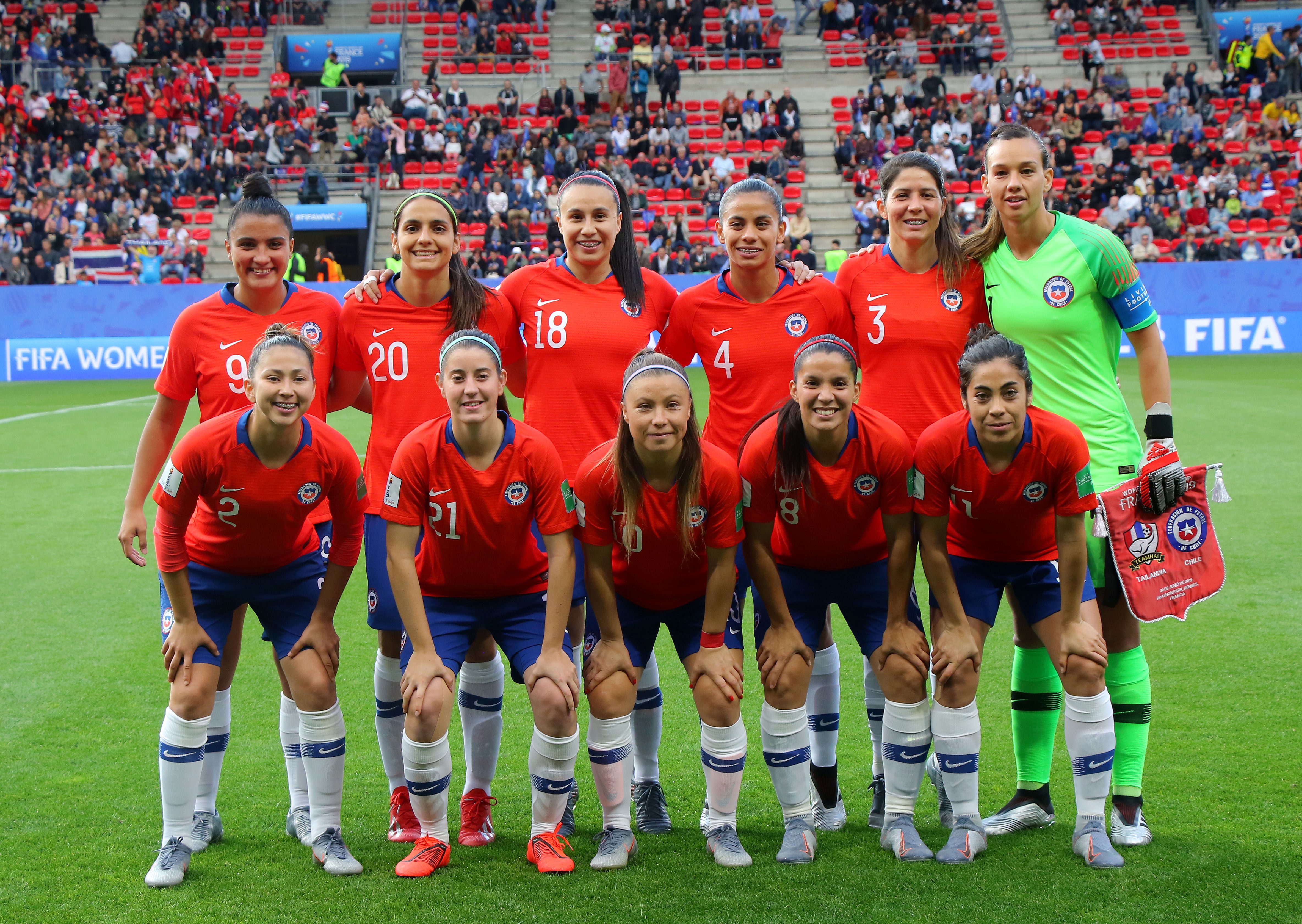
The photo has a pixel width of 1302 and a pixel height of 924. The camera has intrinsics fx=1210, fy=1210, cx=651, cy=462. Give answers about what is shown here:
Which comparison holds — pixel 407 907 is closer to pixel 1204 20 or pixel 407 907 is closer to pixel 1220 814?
pixel 1220 814

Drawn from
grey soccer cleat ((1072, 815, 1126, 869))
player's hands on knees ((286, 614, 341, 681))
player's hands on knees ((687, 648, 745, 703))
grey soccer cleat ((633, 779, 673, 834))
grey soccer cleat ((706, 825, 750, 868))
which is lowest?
grey soccer cleat ((633, 779, 673, 834))

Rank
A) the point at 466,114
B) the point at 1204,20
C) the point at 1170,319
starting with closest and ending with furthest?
the point at 1170,319 → the point at 466,114 → the point at 1204,20

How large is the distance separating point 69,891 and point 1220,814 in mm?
3760

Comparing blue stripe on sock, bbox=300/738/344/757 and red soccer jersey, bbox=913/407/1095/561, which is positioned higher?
red soccer jersey, bbox=913/407/1095/561

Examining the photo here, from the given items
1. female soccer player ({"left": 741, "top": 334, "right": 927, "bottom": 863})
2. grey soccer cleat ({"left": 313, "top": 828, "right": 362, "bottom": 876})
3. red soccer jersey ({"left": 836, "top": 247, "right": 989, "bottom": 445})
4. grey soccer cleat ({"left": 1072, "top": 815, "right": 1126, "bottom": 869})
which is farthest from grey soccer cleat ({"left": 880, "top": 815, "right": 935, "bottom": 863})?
grey soccer cleat ({"left": 313, "top": 828, "right": 362, "bottom": 876})

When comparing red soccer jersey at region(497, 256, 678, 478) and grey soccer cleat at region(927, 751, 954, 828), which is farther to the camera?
red soccer jersey at region(497, 256, 678, 478)

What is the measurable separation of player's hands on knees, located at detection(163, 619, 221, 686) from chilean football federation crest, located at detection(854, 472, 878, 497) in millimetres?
2178

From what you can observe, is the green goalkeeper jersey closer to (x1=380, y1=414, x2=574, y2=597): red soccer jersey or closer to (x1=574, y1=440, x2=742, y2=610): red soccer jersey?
(x1=574, y1=440, x2=742, y2=610): red soccer jersey

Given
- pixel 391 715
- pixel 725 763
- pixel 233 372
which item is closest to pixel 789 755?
pixel 725 763

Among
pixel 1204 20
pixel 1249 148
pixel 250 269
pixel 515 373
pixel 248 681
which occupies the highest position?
pixel 1204 20

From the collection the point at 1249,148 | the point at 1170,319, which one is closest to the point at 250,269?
the point at 1170,319

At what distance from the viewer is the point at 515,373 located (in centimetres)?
472

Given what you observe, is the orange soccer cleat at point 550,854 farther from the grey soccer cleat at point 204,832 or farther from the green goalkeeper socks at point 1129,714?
the green goalkeeper socks at point 1129,714

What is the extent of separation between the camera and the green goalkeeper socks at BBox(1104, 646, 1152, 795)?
4047 mm
